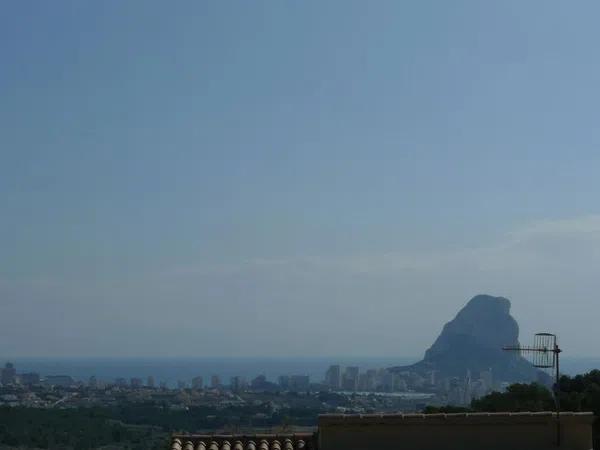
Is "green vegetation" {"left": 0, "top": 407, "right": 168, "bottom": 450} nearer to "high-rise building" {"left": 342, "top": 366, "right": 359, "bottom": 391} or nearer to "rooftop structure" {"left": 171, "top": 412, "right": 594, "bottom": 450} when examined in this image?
"rooftop structure" {"left": 171, "top": 412, "right": 594, "bottom": 450}

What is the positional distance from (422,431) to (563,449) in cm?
165

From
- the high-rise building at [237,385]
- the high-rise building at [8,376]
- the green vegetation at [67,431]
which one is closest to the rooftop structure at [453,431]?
the green vegetation at [67,431]

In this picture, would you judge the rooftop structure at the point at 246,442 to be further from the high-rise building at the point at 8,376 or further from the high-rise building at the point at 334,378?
the high-rise building at the point at 8,376

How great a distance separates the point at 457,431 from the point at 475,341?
591ft

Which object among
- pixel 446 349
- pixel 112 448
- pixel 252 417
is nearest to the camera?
pixel 112 448

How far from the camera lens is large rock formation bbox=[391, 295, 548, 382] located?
170875mm

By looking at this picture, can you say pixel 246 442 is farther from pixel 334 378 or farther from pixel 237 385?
pixel 334 378

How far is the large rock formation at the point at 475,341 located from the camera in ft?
561

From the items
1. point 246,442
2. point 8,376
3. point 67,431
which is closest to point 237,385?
point 8,376

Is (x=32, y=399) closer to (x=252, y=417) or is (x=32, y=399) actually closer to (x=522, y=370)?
(x=252, y=417)

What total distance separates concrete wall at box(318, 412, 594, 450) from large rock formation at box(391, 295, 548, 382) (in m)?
153

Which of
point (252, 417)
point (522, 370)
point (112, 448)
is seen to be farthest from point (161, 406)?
point (522, 370)

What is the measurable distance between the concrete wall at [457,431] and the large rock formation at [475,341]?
502ft

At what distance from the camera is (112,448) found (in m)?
62.5
